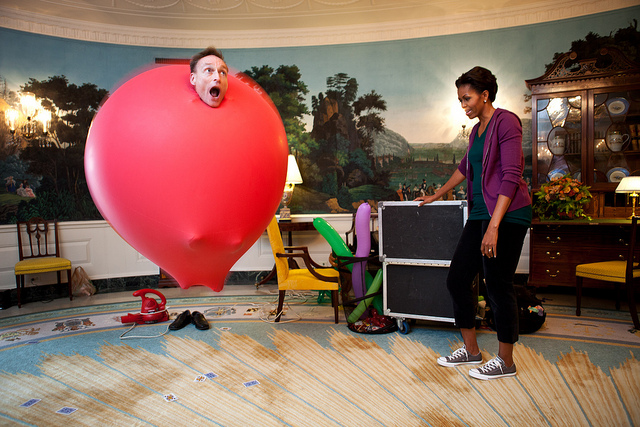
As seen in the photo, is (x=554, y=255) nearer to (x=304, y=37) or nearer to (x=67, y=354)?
(x=304, y=37)

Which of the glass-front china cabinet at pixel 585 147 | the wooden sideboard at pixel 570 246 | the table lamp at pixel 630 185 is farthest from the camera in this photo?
the glass-front china cabinet at pixel 585 147

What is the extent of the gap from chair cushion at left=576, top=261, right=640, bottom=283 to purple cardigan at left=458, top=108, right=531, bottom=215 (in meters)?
1.96

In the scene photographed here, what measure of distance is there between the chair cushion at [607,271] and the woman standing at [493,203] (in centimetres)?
167

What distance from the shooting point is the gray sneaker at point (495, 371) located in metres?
2.20

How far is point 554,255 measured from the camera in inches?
155

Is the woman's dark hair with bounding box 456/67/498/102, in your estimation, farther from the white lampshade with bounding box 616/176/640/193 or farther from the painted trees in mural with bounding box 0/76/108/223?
the painted trees in mural with bounding box 0/76/108/223

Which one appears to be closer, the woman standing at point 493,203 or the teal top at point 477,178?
the woman standing at point 493,203

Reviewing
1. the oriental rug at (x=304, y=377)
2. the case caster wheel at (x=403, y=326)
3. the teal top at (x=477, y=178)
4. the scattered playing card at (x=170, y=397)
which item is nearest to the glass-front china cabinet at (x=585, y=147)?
the oriental rug at (x=304, y=377)

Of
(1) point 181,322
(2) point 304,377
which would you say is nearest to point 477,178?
(2) point 304,377

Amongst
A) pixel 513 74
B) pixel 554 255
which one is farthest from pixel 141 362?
pixel 513 74

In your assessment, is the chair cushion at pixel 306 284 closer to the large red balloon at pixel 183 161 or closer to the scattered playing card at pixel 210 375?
the scattered playing card at pixel 210 375

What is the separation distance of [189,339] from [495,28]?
15.4ft

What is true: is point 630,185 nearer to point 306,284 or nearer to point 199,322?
point 306,284

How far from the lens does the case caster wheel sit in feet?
9.98
